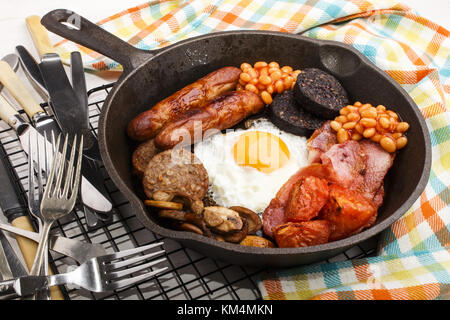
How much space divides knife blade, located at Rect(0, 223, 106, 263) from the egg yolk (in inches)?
30.5

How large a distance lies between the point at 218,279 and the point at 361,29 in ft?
6.21

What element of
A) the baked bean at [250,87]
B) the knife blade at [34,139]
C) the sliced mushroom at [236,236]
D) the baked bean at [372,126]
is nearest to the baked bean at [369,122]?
the baked bean at [372,126]

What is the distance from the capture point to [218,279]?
202 cm

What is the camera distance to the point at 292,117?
2.40 meters

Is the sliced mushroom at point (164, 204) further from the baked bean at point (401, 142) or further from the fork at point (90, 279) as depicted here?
the baked bean at point (401, 142)

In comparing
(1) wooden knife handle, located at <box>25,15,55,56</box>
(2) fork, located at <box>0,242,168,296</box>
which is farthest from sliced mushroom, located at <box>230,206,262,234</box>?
(1) wooden knife handle, located at <box>25,15,55,56</box>

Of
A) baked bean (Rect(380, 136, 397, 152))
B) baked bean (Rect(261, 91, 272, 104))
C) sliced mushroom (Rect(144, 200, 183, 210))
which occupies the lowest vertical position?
baked bean (Rect(380, 136, 397, 152))

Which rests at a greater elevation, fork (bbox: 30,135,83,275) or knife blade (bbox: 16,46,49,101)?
knife blade (bbox: 16,46,49,101)

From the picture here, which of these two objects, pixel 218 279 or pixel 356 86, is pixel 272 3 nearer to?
pixel 356 86

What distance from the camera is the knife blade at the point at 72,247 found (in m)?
1.90

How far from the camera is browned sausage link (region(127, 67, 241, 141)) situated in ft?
7.41

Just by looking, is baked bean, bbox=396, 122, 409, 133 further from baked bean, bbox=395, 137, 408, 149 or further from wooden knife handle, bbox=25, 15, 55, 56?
wooden knife handle, bbox=25, 15, 55, 56

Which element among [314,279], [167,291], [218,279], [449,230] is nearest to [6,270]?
[167,291]

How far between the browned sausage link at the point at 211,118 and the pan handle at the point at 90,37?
1.35 feet
